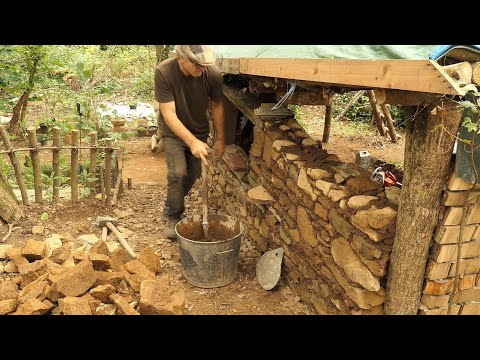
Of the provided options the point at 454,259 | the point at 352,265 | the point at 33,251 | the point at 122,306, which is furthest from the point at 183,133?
the point at 454,259

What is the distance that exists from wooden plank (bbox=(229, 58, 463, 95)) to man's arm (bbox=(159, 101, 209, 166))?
1030 millimetres

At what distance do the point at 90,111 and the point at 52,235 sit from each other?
250 centimetres

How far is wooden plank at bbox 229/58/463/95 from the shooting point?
1596 millimetres

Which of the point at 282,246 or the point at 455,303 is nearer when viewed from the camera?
the point at 455,303

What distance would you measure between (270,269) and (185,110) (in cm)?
180

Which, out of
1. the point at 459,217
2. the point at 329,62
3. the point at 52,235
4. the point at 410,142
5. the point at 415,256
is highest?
the point at 329,62

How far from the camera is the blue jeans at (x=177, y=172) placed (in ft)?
13.6

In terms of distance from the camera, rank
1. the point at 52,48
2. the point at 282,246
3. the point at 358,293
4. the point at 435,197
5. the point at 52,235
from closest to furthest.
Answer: the point at 435,197
the point at 358,293
the point at 282,246
the point at 52,235
the point at 52,48

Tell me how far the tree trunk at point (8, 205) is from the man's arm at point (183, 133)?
2026 mm

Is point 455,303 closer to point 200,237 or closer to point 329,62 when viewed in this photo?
point 329,62

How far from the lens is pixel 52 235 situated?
13.8 feet

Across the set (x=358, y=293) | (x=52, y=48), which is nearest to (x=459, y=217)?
(x=358, y=293)

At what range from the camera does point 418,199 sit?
87.0 inches

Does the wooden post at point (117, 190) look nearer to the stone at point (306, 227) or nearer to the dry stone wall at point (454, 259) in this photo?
the stone at point (306, 227)
